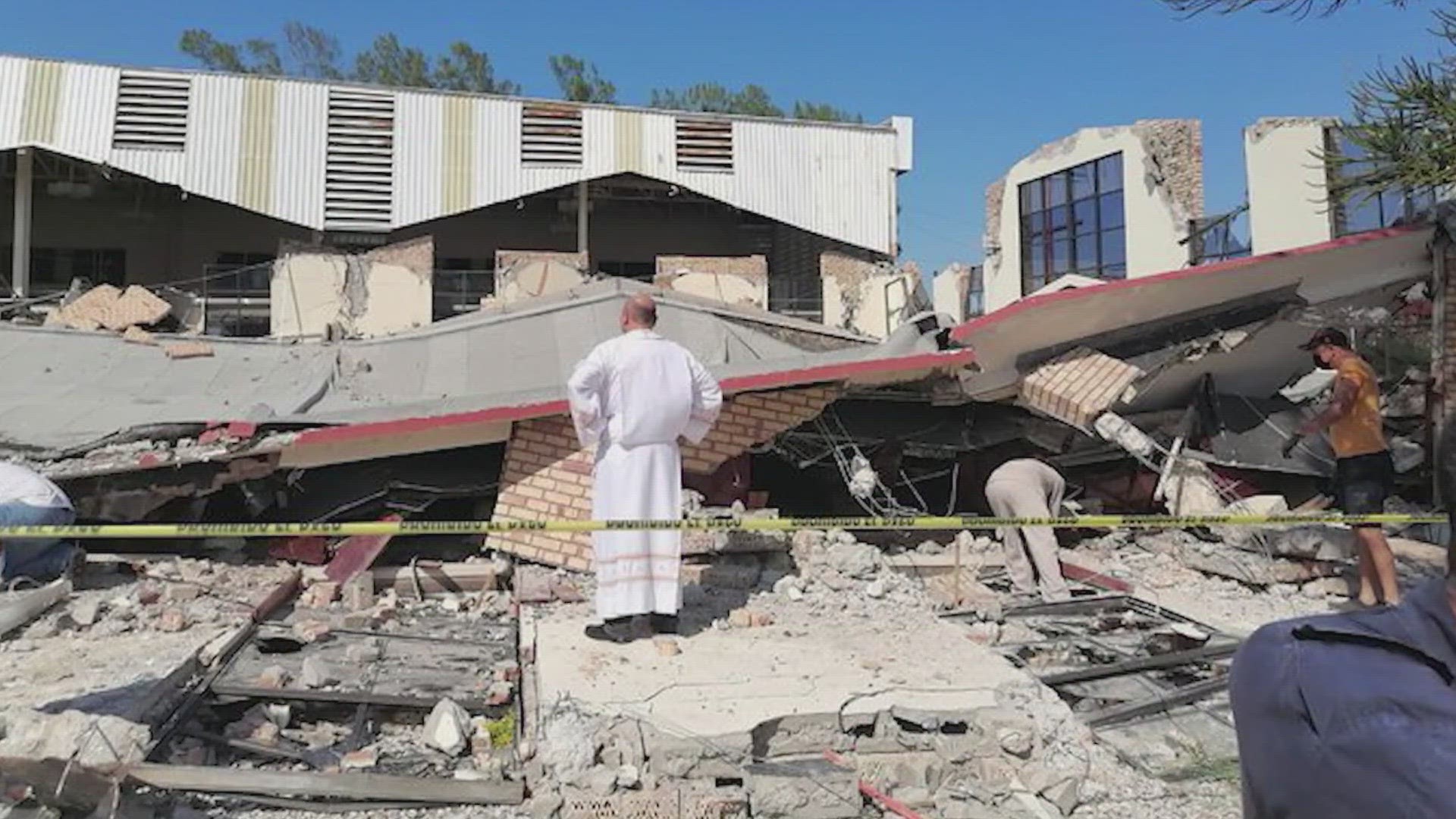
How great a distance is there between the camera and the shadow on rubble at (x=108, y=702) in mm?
3674

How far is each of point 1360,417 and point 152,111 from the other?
749 inches

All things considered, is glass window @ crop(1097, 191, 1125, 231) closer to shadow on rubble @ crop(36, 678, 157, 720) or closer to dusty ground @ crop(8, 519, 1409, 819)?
dusty ground @ crop(8, 519, 1409, 819)

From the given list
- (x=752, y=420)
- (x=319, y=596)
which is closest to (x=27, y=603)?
(x=319, y=596)

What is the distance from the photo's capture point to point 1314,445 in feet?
24.8

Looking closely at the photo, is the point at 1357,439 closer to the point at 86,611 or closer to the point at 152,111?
the point at 86,611

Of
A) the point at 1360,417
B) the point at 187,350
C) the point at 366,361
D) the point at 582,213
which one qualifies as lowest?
the point at 1360,417

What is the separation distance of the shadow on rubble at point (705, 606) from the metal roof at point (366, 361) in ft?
6.67

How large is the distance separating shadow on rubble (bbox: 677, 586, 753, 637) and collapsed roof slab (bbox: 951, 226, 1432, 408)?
2.81 meters

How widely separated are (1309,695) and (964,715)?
9.47 feet

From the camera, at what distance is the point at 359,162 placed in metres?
18.4

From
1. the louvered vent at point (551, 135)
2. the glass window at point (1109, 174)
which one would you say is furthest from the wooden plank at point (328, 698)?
the glass window at point (1109, 174)

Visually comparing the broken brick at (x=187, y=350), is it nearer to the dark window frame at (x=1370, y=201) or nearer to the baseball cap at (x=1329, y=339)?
the baseball cap at (x=1329, y=339)

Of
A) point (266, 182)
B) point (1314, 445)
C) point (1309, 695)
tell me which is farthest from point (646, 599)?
point (266, 182)

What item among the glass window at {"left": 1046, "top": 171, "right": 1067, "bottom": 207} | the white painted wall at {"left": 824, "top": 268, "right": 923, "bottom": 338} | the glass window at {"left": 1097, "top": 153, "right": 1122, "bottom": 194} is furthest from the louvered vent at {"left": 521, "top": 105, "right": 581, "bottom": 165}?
the glass window at {"left": 1097, "top": 153, "right": 1122, "bottom": 194}
